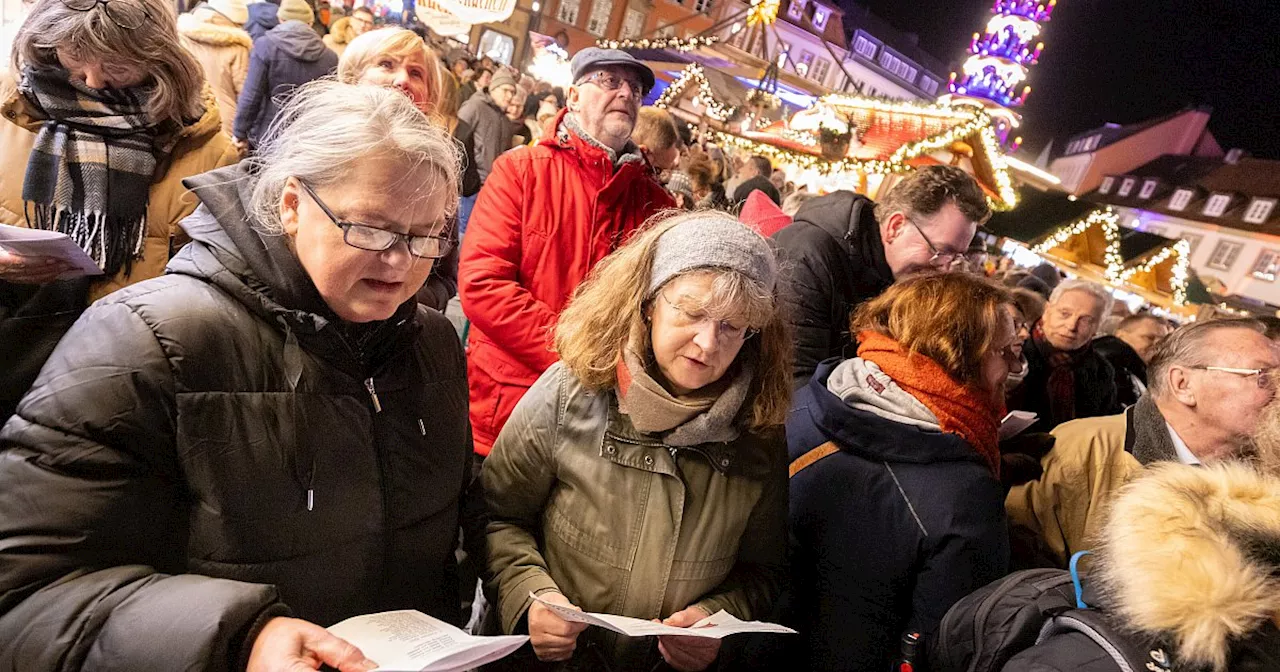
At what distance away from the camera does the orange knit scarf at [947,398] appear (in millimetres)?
2133

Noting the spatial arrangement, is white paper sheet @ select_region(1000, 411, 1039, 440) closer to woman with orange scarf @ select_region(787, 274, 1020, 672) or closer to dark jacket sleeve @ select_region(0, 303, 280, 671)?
woman with orange scarf @ select_region(787, 274, 1020, 672)

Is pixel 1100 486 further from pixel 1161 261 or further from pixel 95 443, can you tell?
pixel 1161 261

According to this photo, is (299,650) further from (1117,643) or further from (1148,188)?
(1148,188)

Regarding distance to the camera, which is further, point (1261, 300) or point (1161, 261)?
point (1261, 300)

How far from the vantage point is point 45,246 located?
1.73 metres

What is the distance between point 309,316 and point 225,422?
0.25m

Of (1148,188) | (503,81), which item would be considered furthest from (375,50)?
(1148,188)

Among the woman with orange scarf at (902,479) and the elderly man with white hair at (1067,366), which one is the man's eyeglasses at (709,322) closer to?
the woman with orange scarf at (902,479)

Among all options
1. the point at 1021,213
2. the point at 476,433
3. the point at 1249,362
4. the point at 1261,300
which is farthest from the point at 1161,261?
the point at 476,433

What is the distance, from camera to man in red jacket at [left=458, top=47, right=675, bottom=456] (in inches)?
106

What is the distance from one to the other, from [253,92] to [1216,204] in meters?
43.5

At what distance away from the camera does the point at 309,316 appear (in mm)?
1350

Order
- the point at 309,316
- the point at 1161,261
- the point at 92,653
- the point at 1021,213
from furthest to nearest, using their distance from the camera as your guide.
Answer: the point at 1161,261
the point at 1021,213
the point at 309,316
the point at 92,653

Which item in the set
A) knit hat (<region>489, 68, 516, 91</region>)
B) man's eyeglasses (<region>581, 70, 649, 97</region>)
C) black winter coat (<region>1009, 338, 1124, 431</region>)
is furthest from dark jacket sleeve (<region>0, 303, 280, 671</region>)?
knit hat (<region>489, 68, 516, 91</region>)
